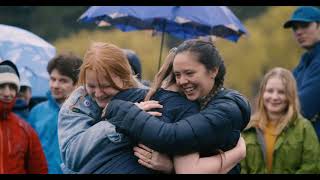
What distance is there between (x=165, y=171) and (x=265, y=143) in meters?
2.61

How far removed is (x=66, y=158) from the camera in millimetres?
4020

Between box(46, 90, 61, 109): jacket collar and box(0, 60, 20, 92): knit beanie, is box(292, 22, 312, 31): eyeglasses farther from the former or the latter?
box(0, 60, 20, 92): knit beanie

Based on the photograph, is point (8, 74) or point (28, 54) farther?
point (28, 54)

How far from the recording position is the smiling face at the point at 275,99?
6480 millimetres

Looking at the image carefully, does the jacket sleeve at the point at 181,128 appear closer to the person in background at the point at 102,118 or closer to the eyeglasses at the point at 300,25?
the person in background at the point at 102,118

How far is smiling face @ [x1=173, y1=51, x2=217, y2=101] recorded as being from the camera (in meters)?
3.83

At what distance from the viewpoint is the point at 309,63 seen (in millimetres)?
7098

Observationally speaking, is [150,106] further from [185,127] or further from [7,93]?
[7,93]

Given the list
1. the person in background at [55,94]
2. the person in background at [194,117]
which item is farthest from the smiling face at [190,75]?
the person in background at [55,94]

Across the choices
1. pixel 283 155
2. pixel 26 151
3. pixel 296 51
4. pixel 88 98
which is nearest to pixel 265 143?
pixel 283 155

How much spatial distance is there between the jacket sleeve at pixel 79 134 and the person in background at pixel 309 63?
10.4ft

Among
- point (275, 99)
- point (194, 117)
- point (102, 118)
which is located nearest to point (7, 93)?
point (275, 99)

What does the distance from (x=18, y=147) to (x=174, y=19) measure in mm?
2594

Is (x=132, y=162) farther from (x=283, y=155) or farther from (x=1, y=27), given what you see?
(x=1, y=27)
